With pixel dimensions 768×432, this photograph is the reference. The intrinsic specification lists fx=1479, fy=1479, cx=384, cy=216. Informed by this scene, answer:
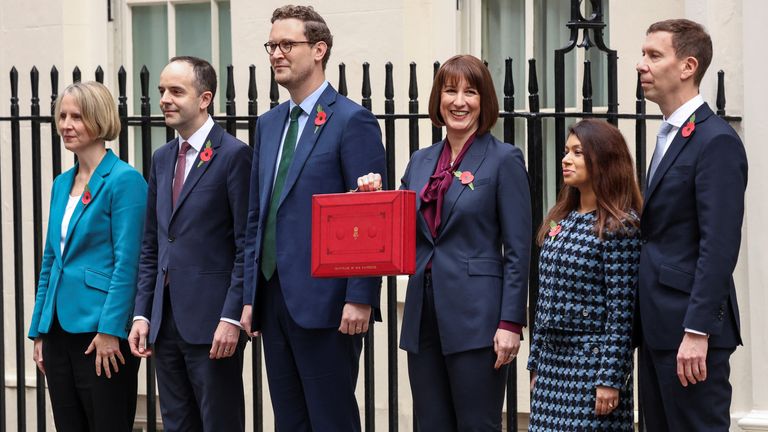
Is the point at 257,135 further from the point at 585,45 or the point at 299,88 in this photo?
the point at 585,45

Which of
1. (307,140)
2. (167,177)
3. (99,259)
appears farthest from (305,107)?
(99,259)

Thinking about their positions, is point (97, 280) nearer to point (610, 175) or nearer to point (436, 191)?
point (436, 191)

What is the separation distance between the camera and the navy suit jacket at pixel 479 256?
5.20m

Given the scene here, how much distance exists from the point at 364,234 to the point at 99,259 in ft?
4.69

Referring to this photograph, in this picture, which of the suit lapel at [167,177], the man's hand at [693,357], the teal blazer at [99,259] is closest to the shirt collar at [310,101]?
the suit lapel at [167,177]

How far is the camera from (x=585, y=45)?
6.20 m

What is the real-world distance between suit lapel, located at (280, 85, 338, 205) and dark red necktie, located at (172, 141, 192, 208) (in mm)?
623

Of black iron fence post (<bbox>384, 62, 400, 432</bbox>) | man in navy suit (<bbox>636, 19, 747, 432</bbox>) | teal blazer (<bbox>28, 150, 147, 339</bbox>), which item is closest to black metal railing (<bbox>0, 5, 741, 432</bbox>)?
black iron fence post (<bbox>384, 62, 400, 432</bbox>)

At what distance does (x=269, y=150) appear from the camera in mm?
5602

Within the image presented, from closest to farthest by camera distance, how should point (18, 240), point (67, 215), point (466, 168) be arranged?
1. point (466, 168)
2. point (67, 215)
3. point (18, 240)

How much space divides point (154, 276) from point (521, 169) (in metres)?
1.60

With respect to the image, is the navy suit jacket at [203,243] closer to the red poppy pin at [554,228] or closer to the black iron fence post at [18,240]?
the red poppy pin at [554,228]

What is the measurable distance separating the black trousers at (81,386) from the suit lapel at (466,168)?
1596 mm

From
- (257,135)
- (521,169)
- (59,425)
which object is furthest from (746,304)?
(59,425)
